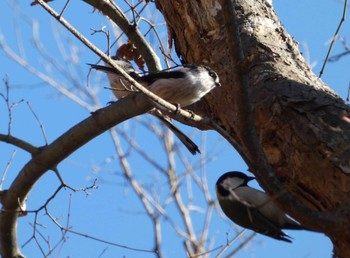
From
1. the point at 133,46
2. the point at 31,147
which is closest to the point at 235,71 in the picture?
the point at 31,147

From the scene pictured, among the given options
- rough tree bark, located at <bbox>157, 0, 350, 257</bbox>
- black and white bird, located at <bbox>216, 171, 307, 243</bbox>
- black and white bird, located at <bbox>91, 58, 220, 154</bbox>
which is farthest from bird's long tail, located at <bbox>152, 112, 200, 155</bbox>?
black and white bird, located at <bbox>216, 171, 307, 243</bbox>

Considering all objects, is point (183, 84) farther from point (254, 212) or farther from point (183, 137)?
point (254, 212)

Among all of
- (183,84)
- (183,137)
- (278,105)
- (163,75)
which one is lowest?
(278,105)

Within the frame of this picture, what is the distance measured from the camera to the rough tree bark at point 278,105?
2488mm

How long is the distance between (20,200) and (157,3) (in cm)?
151

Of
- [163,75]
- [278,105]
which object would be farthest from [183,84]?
[278,105]

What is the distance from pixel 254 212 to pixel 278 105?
0.63 metres

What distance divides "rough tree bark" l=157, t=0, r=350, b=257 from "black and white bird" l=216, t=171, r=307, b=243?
0.37 metres

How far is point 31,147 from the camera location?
3602 millimetres

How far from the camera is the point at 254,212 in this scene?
3.31 meters

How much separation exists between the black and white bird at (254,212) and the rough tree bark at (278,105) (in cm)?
37

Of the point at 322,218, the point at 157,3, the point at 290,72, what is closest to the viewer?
the point at 322,218

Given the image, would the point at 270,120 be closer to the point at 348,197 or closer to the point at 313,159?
the point at 313,159

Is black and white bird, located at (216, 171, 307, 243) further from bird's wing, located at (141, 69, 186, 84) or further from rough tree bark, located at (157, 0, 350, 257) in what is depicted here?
bird's wing, located at (141, 69, 186, 84)
